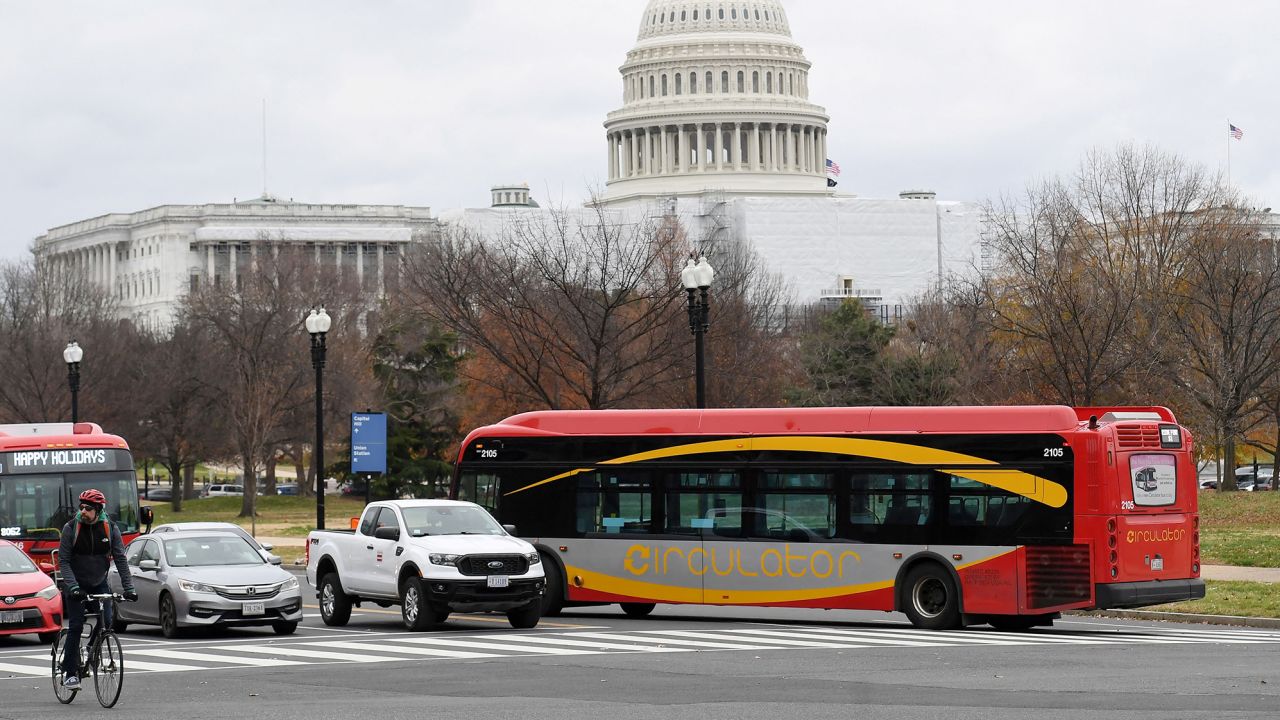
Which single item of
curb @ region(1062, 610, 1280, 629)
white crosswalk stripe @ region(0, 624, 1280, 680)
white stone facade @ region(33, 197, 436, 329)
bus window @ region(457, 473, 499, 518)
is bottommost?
curb @ region(1062, 610, 1280, 629)

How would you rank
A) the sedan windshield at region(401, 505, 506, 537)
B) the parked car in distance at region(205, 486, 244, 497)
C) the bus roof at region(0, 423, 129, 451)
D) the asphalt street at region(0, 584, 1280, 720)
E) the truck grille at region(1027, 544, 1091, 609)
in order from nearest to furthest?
the asphalt street at region(0, 584, 1280, 720) < the truck grille at region(1027, 544, 1091, 609) < the sedan windshield at region(401, 505, 506, 537) < the bus roof at region(0, 423, 129, 451) < the parked car in distance at region(205, 486, 244, 497)

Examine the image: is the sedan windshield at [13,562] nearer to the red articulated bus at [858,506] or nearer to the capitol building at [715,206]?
the red articulated bus at [858,506]

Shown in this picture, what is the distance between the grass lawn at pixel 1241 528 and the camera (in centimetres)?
4012

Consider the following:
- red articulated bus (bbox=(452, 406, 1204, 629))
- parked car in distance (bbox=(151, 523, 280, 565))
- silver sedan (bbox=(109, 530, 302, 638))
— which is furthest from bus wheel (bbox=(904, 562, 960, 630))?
parked car in distance (bbox=(151, 523, 280, 565))

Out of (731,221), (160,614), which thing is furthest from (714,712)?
(731,221)

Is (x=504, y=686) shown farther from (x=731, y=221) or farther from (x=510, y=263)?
(x=731, y=221)

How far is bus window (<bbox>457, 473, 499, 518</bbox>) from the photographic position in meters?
31.5

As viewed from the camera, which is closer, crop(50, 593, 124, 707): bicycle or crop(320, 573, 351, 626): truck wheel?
crop(50, 593, 124, 707): bicycle

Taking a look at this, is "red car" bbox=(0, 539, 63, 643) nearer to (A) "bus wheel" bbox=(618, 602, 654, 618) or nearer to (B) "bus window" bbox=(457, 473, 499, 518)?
(B) "bus window" bbox=(457, 473, 499, 518)

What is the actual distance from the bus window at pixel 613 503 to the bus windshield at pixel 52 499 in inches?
348

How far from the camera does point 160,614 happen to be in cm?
2795

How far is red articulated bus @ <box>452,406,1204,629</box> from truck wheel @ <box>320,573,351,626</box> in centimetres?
304

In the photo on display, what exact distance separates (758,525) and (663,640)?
3.72m

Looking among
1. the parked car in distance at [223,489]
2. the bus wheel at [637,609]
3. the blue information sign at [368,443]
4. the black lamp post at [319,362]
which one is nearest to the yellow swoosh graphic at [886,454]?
the bus wheel at [637,609]
